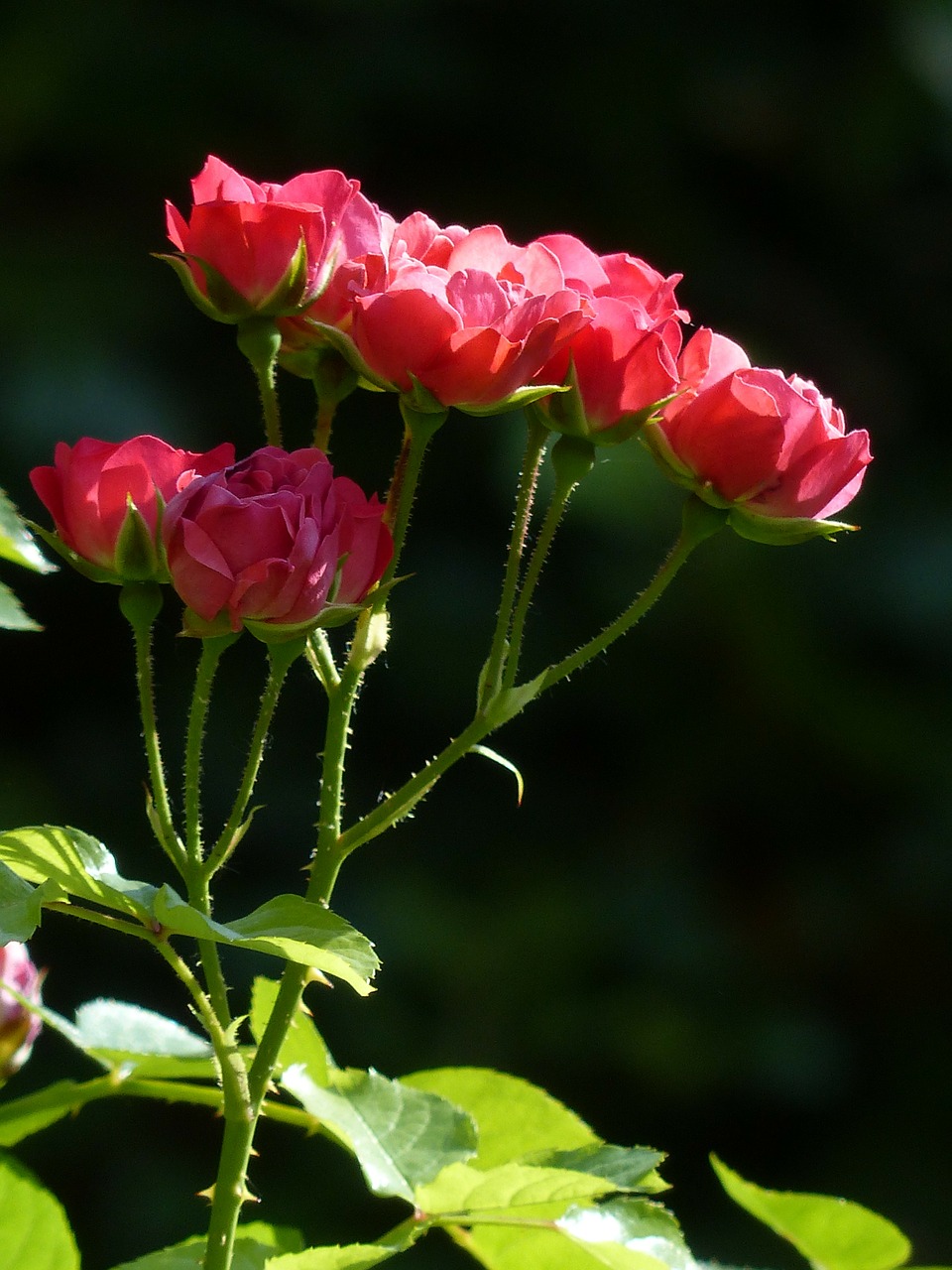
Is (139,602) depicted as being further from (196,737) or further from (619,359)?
(619,359)

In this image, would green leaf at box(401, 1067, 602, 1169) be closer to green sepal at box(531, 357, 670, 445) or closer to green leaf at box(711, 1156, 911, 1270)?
green leaf at box(711, 1156, 911, 1270)

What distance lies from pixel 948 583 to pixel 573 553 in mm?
538

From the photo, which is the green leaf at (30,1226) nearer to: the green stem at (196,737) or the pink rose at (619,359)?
the green stem at (196,737)

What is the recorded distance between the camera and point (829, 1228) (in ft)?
2.43

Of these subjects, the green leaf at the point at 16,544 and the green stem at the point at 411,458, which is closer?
the green leaf at the point at 16,544

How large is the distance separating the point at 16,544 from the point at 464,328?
0.20 meters

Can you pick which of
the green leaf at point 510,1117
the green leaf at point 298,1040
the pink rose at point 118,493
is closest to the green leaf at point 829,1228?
the green leaf at point 510,1117

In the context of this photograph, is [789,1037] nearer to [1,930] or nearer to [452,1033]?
[452,1033]

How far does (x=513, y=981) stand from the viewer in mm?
2197

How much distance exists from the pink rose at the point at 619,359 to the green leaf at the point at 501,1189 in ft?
0.94

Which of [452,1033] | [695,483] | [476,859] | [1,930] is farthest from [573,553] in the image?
[1,930]

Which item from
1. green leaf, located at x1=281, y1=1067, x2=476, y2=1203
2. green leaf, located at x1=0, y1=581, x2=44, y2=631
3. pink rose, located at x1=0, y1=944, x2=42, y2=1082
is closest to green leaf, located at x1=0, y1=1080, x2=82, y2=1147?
pink rose, located at x1=0, y1=944, x2=42, y2=1082

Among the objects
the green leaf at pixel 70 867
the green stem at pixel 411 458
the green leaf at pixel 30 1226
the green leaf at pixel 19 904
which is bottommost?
the green leaf at pixel 30 1226

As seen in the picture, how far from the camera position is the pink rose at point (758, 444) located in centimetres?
61
